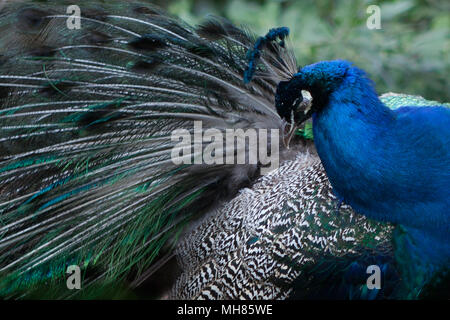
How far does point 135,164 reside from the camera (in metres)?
1.77

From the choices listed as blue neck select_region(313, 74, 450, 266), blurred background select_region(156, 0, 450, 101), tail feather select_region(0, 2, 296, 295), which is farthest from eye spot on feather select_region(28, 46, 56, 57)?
blurred background select_region(156, 0, 450, 101)

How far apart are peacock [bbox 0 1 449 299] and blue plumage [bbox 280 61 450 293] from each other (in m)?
0.13

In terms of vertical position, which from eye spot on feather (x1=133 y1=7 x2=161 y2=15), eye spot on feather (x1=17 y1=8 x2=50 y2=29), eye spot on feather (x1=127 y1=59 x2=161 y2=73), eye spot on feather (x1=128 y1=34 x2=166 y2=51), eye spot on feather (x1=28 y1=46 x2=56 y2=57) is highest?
eye spot on feather (x1=133 y1=7 x2=161 y2=15)

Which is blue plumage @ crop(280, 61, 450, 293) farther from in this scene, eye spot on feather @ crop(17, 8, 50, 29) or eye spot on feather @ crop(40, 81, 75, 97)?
eye spot on feather @ crop(17, 8, 50, 29)

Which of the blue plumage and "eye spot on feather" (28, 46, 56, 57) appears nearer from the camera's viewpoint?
the blue plumage

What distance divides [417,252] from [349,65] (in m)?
0.53

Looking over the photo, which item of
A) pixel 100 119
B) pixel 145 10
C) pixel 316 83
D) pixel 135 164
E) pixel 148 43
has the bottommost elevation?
pixel 135 164

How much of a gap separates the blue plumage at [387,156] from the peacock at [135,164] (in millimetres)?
129

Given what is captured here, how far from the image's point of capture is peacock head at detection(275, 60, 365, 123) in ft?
4.93

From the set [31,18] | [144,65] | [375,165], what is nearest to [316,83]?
[375,165]

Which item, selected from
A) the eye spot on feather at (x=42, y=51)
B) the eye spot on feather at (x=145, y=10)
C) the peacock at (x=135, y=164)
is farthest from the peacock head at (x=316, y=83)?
the eye spot on feather at (x=42, y=51)

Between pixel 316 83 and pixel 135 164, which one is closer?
pixel 316 83

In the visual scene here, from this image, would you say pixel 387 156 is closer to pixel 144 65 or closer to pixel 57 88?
pixel 144 65

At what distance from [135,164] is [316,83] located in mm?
613
